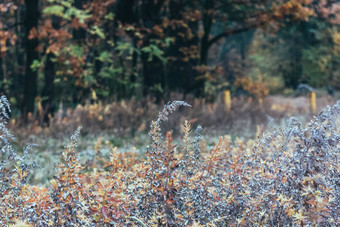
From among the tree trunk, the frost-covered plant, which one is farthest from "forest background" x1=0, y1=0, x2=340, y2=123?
the frost-covered plant

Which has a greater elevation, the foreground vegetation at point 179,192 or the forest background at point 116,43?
the forest background at point 116,43

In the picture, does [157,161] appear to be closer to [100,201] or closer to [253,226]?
[100,201]

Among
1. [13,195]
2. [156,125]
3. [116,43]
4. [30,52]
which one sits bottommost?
[13,195]

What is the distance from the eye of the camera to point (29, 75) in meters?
9.84

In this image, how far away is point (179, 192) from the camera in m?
2.99

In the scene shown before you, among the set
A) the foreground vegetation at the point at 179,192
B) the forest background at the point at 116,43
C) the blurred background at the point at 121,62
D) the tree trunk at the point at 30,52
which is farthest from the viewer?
the forest background at the point at 116,43

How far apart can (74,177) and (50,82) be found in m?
8.66

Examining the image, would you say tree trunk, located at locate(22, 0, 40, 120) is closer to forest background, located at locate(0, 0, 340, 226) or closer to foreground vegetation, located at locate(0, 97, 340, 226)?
forest background, located at locate(0, 0, 340, 226)

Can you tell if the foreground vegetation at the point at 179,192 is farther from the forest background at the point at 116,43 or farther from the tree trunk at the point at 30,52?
the tree trunk at the point at 30,52

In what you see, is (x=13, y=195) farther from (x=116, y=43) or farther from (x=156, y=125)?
(x=116, y=43)

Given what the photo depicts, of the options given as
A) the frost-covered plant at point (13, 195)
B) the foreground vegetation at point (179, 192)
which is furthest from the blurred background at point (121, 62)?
the frost-covered plant at point (13, 195)

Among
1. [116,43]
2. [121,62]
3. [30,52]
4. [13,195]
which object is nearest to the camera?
[13,195]

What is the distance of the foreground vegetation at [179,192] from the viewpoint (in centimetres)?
268

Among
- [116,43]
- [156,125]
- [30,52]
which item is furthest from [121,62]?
[156,125]
